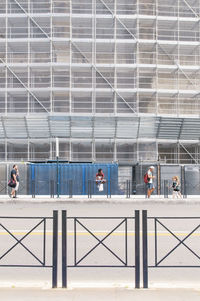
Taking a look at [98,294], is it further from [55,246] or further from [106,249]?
[106,249]

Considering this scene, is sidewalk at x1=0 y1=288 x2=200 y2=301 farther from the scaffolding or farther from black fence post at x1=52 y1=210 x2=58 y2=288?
the scaffolding

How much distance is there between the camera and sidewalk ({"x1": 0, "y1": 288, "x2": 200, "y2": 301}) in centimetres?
433

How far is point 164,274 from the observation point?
597cm

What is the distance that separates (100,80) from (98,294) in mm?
30252

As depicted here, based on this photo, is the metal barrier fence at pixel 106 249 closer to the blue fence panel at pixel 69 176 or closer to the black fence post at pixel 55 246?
the black fence post at pixel 55 246

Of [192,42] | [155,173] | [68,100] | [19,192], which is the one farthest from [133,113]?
[19,192]

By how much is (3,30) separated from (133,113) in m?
13.9

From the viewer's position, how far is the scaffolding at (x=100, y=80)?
31078 mm

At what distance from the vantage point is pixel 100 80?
33.7 m

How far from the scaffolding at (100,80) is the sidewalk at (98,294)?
2543 centimetres

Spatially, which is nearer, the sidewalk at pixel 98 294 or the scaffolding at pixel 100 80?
the sidewalk at pixel 98 294

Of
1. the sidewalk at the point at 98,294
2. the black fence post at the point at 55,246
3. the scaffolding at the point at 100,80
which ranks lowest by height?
the sidewalk at the point at 98,294

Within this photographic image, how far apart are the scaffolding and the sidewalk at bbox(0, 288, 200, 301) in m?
25.4

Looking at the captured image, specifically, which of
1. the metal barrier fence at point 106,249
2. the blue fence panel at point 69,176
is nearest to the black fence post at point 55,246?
the metal barrier fence at point 106,249
